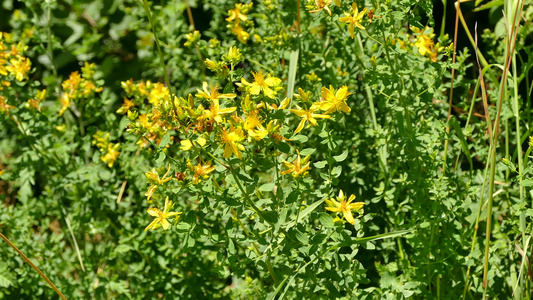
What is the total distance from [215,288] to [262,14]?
1120mm

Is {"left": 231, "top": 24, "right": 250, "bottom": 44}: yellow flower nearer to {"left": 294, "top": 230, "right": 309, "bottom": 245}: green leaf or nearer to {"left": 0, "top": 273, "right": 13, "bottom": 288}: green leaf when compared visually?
{"left": 294, "top": 230, "right": 309, "bottom": 245}: green leaf

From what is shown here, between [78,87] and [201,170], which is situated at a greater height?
[201,170]

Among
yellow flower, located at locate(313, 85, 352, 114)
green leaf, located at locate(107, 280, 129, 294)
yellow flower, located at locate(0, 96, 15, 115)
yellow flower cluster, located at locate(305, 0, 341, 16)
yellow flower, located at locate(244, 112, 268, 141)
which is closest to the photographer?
yellow flower, located at locate(244, 112, 268, 141)

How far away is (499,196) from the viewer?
2158mm

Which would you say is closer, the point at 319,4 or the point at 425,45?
the point at 319,4

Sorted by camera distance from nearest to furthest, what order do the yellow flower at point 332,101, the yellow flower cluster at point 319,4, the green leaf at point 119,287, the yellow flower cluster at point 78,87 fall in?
the yellow flower at point 332,101 < the yellow flower cluster at point 319,4 < the green leaf at point 119,287 < the yellow flower cluster at point 78,87

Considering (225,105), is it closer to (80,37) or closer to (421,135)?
(421,135)

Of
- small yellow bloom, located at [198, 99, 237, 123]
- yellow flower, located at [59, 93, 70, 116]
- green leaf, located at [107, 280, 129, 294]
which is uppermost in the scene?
small yellow bloom, located at [198, 99, 237, 123]

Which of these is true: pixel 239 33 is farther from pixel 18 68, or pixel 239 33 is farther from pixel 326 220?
pixel 326 220

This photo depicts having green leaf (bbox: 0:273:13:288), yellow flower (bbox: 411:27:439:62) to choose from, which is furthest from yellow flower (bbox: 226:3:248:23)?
green leaf (bbox: 0:273:13:288)

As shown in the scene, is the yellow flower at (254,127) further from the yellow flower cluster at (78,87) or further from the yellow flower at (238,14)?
the yellow flower cluster at (78,87)

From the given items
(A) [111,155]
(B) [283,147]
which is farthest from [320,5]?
(A) [111,155]

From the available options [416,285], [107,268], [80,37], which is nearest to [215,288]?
[107,268]

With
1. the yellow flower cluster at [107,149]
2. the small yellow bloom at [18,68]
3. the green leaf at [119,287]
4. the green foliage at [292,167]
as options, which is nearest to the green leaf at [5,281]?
the green foliage at [292,167]
